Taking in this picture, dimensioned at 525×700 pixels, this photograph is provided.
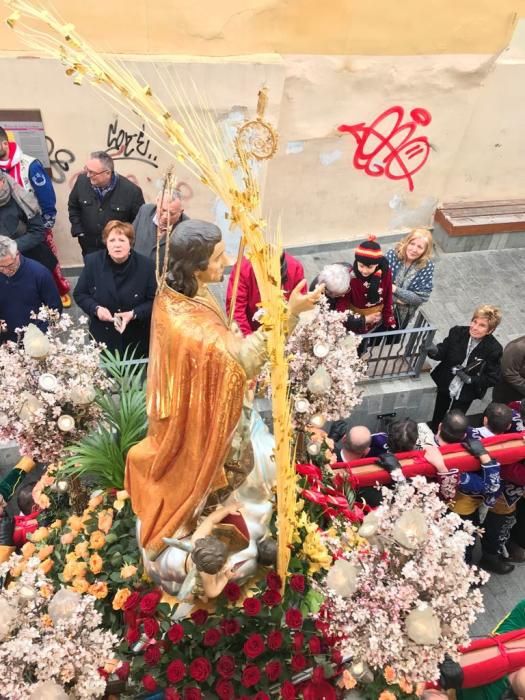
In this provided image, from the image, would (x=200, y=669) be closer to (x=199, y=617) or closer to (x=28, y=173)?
(x=199, y=617)

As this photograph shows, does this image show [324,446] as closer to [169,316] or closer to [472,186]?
[169,316]

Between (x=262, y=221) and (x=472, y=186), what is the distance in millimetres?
7252

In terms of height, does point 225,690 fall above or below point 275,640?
below

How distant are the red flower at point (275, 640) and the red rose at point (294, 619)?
75mm

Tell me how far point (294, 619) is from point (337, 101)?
585cm

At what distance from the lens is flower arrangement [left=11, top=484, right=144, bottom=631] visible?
3.42m

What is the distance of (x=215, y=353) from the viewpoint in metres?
2.60

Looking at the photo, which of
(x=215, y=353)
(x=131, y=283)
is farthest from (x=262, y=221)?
(x=131, y=283)

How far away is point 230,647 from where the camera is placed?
3.16m

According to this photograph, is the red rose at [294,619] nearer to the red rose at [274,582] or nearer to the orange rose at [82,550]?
the red rose at [274,582]

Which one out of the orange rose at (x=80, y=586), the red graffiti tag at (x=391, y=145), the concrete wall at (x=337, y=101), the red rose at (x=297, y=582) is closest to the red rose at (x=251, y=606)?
the red rose at (x=297, y=582)

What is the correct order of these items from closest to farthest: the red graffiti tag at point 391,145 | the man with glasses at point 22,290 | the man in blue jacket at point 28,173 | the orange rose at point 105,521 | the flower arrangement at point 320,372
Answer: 1. the orange rose at point 105,521
2. the flower arrangement at point 320,372
3. the man with glasses at point 22,290
4. the man in blue jacket at point 28,173
5. the red graffiti tag at point 391,145

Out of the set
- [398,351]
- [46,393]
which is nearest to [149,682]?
[46,393]

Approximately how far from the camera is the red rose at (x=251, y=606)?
3041 mm
